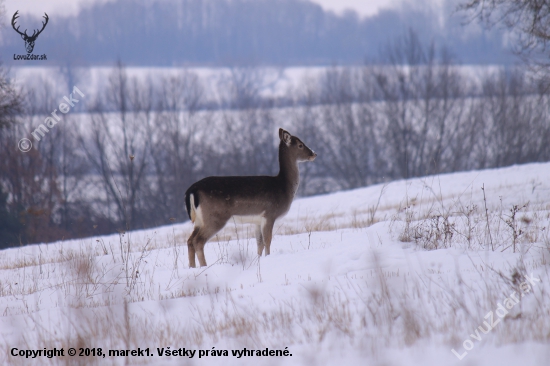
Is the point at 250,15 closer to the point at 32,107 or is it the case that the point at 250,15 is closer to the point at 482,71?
the point at 482,71

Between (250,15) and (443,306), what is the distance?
8838 centimetres

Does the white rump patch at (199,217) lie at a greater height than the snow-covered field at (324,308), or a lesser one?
greater

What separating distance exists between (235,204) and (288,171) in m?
1.34

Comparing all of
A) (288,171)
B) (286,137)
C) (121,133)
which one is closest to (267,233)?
(288,171)

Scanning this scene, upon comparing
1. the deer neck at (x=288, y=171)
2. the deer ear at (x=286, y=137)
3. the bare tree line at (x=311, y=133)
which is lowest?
the deer neck at (x=288, y=171)

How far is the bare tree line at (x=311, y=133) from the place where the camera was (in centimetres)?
4672

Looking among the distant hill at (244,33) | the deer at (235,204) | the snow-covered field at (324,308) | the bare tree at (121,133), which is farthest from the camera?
the distant hill at (244,33)

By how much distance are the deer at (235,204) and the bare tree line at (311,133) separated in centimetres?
3533

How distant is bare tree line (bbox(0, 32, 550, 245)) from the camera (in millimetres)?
46719

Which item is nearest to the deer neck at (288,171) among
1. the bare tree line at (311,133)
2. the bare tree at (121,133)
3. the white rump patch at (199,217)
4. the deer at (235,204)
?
the deer at (235,204)

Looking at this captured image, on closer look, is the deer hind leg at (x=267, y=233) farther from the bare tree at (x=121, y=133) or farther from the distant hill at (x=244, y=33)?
the distant hill at (x=244, y=33)

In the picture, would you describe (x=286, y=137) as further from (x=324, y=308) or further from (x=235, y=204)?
(x=324, y=308)

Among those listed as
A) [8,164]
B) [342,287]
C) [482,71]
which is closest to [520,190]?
[342,287]

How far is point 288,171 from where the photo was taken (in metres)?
9.31
